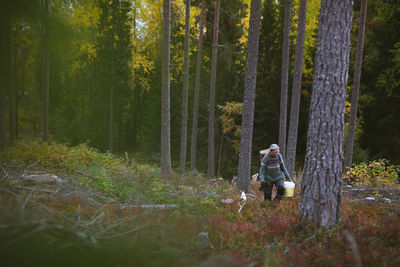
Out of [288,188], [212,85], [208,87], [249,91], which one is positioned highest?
[208,87]

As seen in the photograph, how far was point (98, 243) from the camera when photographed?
42.8 inches

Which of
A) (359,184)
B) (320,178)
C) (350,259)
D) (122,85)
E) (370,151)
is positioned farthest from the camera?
(122,85)

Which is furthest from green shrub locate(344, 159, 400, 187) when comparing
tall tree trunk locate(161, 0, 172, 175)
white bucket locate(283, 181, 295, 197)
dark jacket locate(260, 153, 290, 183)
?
tall tree trunk locate(161, 0, 172, 175)

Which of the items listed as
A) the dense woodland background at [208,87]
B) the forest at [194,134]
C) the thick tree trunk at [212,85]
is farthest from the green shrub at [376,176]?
the thick tree trunk at [212,85]

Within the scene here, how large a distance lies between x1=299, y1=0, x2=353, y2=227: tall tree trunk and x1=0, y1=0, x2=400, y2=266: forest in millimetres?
23

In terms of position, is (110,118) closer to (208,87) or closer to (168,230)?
(208,87)

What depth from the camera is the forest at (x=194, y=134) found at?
159 centimetres

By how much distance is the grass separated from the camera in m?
0.96

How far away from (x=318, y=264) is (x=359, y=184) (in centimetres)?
931

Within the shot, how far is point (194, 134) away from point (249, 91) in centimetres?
961

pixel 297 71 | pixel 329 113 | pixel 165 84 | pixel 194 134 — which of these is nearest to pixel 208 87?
pixel 194 134

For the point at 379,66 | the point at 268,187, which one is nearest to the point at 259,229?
the point at 268,187

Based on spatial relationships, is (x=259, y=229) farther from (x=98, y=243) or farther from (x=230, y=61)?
(x=230, y=61)

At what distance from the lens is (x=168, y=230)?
1553mm
